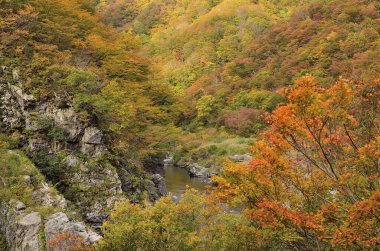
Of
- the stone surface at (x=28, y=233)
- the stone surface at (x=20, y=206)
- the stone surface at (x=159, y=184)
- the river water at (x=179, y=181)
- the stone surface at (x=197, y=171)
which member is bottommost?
the stone surface at (x=197, y=171)

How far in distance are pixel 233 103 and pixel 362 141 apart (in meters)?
42.5

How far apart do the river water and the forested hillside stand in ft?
5.47

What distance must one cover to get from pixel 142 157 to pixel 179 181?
10133 millimetres

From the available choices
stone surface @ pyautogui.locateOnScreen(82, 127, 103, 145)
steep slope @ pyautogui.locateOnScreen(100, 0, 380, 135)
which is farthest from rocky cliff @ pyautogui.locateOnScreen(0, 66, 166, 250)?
steep slope @ pyautogui.locateOnScreen(100, 0, 380, 135)

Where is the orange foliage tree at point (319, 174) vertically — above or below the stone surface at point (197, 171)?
above

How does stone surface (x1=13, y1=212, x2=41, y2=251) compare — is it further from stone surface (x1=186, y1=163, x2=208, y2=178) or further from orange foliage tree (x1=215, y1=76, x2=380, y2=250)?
stone surface (x1=186, y1=163, x2=208, y2=178)

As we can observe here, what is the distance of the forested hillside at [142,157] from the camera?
8.82m

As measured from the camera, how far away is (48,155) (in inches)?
672

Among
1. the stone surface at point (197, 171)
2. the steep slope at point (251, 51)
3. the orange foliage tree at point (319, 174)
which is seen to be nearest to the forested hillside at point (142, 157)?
the orange foliage tree at point (319, 174)

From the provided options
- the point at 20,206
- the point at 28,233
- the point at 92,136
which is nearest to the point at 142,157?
the point at 92,136

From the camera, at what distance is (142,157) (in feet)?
75.6

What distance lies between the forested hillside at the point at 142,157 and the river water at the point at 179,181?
5.47ft

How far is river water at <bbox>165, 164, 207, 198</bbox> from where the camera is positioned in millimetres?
28575

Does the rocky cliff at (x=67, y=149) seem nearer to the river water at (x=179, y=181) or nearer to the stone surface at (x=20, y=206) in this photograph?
the stone surface at (x=20, y=206)
